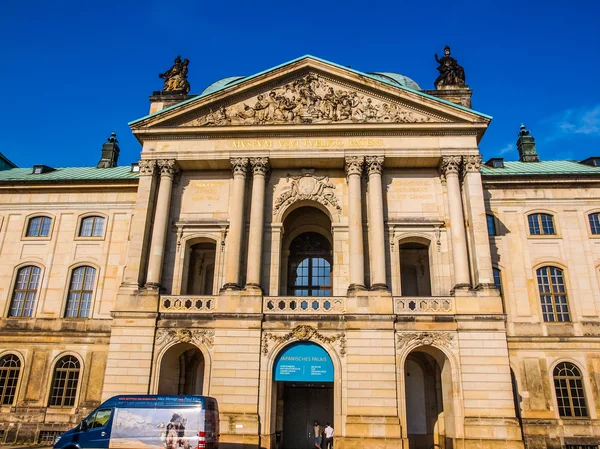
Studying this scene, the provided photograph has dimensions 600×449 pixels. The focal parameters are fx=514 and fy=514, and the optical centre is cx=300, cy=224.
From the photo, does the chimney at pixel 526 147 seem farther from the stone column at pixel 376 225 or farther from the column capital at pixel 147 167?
the column capital at pixel 147 167

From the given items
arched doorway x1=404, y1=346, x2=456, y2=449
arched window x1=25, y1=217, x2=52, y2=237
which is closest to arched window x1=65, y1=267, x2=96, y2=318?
arched window x1=25, y1=217, x2=52, y2=237

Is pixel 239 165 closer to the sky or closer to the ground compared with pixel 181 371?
closer to the sky

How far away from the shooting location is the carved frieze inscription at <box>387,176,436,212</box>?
31.8 m

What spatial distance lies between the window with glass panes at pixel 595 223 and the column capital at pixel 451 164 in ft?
39.1

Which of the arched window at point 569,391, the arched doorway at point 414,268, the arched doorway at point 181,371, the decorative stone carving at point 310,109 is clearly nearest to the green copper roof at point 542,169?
the arched doorway at point 414,268

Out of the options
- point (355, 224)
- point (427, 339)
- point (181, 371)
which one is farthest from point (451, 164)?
point (181, 371)

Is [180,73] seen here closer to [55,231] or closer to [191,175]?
[191,175]

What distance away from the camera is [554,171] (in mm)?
37719

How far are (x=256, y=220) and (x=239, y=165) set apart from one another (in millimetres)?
3817

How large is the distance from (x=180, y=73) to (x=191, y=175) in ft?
28.0

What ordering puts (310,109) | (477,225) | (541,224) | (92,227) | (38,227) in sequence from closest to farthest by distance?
(477,225) < (310,109) < (541,224) < (92,227) < (38,227)

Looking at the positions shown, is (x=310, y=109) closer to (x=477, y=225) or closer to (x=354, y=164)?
(x=354, y=164)

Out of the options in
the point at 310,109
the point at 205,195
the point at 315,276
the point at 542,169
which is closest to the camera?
the point at 310,109

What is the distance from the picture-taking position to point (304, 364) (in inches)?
1090
